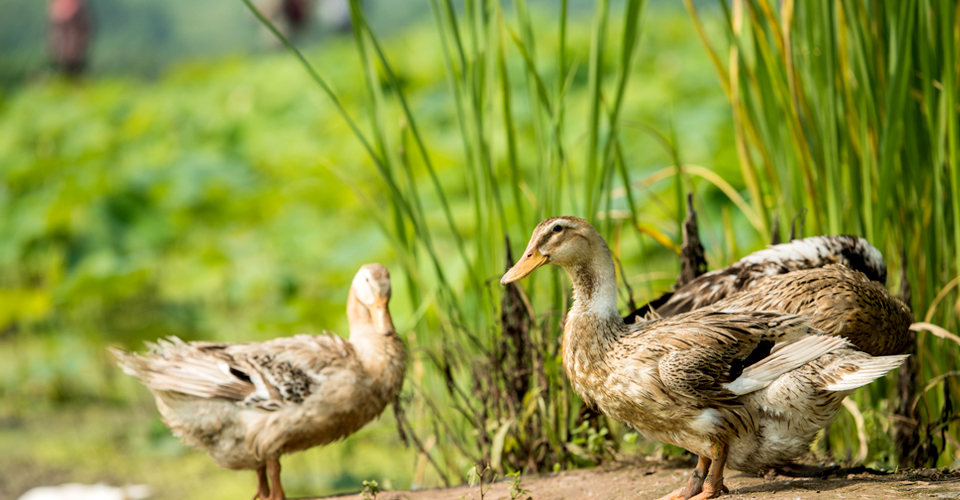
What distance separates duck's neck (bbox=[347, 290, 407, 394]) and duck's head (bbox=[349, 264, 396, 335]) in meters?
0.03

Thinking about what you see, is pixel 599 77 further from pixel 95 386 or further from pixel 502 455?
pixel 95 386

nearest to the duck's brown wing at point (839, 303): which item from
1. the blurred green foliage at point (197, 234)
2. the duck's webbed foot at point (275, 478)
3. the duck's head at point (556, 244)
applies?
the duck's head at point (556, 244)

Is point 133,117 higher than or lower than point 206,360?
higher

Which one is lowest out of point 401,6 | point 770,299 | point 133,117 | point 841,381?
point 841,381

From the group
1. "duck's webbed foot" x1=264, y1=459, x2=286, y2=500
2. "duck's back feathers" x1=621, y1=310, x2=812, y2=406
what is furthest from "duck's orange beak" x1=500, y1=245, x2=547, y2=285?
"duck's webbed foot" x1=264, y1=459, x2=286, y2=500

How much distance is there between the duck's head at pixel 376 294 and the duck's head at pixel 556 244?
684mm

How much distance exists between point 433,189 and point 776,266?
373cm

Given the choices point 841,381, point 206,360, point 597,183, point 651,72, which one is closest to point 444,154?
point 651,72

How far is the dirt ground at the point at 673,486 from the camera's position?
1.99 meters

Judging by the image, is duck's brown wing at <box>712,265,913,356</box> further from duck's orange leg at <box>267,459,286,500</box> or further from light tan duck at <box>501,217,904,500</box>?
duck's orange leg at <box>267,459,286,500</box>

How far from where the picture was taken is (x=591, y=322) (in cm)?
204

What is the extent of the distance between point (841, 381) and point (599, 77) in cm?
121

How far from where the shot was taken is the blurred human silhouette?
32.9 ft

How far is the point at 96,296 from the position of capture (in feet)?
19.1
